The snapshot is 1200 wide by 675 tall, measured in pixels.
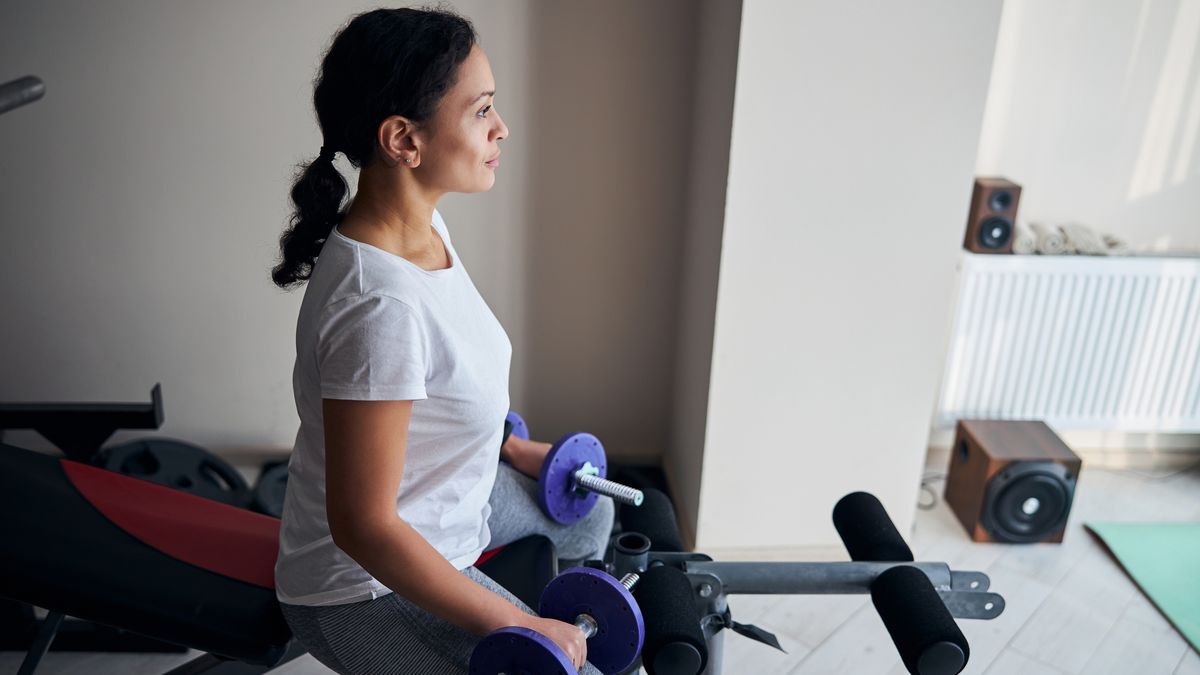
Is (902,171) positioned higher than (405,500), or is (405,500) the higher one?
(902,171)

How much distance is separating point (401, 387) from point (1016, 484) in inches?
62.1

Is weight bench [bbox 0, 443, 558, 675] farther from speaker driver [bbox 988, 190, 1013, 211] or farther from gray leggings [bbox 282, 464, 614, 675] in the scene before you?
speaker driver [bbox 988, 190, 1013, 211]

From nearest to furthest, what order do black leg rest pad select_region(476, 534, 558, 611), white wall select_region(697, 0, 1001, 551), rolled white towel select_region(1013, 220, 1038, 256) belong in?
black leg rest pad select_region(476, 534, 558, 611)
white wall select_region(697, 0, 1001, 551)
rolled white towel select_region(1013, 220, 1038, 256)

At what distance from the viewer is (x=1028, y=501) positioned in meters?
2.07

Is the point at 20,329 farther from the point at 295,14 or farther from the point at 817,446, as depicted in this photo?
the point at 817,446

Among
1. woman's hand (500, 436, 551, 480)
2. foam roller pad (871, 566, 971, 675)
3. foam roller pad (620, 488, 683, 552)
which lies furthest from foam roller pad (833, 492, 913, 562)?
woman's hand (500, 436, 551, 480)

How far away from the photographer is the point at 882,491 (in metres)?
1.96

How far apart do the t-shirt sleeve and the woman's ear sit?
144mm

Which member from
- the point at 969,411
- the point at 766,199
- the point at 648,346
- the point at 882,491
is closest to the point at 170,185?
the point at 648,346

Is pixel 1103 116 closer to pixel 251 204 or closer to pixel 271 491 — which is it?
pixel 251 204

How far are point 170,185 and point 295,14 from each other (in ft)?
1.50

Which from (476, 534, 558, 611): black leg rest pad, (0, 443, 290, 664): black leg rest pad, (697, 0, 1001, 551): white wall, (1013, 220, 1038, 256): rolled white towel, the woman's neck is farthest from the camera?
(1013, 220, 1038, 256): rolled white towel

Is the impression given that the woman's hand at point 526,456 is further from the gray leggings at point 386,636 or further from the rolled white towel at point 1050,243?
the rolled white towel at point 1050,243

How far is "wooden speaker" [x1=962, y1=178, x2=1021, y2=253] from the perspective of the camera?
211 centimetres
